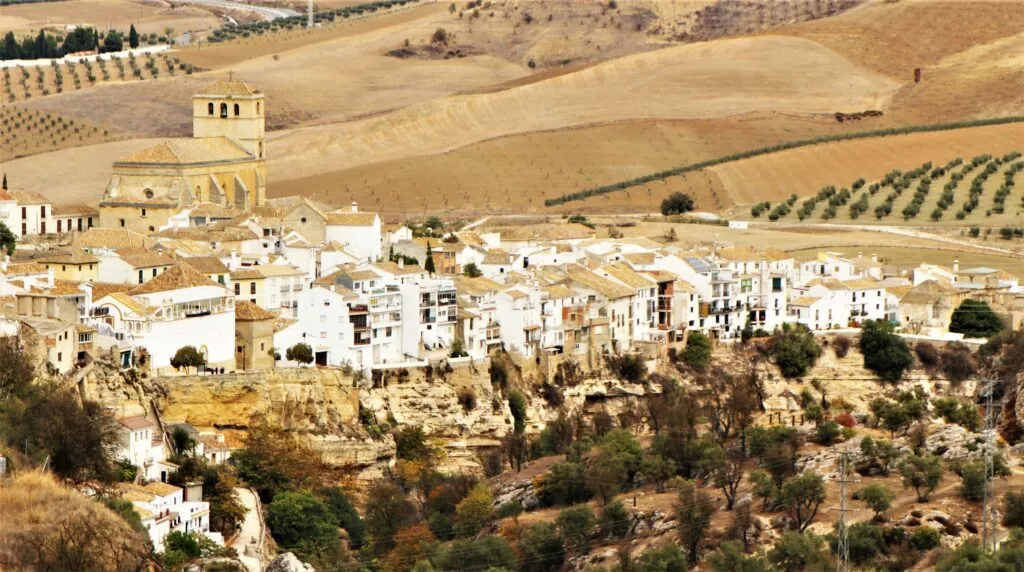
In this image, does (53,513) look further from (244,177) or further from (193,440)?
(244,177)

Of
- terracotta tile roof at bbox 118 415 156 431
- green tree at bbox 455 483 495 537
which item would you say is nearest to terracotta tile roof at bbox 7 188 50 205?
terracotta tile roof at bbox 118 415 156 431

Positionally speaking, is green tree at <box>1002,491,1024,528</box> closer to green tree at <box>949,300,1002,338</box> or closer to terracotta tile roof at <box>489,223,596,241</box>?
green tree at <box>949,300,1002,338</box>

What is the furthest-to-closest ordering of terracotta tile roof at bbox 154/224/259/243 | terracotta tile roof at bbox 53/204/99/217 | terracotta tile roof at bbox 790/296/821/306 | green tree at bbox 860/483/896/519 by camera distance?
1. terracotta tile roof at bbox 53/204/99/217
2. terracotta tile roof at bbox 790/296/821/306
3. terracotta tile roof at bbox 154/224/259/243
4. green tree at bbox 860/483/896/519

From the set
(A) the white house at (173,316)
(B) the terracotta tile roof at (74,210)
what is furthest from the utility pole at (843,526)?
(B) the terracotta tile roof at (74,210)

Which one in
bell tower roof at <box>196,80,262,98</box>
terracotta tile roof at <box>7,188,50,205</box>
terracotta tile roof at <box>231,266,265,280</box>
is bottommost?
terracotta tile roof at <box>231,266,265,280</box>

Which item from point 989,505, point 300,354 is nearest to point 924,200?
point 300,354

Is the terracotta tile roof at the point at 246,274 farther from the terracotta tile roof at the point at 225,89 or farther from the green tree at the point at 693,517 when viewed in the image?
the terracotta tile roof at the point at 225,89

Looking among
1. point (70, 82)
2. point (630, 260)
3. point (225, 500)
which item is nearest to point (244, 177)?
point (630, 260)
